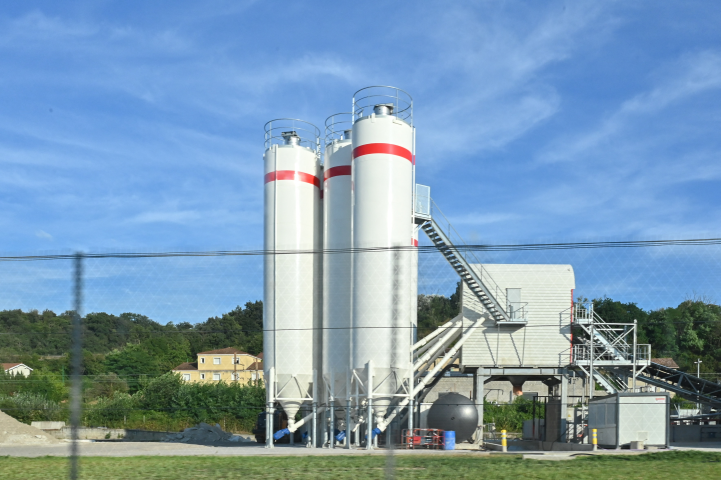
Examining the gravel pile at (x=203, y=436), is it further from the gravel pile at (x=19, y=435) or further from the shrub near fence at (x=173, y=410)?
the gravel pile at (x=19, y=435)

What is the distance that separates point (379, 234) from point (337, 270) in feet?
7.45

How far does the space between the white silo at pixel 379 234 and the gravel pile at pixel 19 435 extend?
19.2 meters

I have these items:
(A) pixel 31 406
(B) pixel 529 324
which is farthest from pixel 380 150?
(A) pixel 31 406

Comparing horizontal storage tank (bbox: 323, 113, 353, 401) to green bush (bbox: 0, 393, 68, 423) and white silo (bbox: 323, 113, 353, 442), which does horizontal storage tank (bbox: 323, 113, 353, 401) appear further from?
green bush (bbox: 0, 393, 68, 423)

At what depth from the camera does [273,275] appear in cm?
2155

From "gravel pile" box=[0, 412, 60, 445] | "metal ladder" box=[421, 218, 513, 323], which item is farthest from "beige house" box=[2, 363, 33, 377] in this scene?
"metal ladder" box=[421, 218, 513, 323]

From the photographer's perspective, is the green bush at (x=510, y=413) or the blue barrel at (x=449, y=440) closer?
the blue barrel at (x=449, y=440)

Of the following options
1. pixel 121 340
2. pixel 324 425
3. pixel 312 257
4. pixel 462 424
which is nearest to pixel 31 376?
pixel 121 340

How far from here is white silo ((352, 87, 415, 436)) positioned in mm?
26281

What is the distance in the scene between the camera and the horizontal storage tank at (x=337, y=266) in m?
27.8

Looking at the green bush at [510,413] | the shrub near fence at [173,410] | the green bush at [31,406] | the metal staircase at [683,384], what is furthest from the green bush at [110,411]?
the metal staircase at [683,384]

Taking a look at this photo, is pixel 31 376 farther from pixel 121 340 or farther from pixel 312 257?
pixel 312 257

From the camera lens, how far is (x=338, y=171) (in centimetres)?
3203

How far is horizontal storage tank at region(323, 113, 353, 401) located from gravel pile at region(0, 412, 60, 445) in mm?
16893
